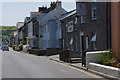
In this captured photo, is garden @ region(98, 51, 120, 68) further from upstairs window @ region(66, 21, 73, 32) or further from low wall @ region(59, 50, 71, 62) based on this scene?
upstairs window @ region(66, 21, 73, 32)

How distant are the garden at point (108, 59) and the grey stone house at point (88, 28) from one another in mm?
1880

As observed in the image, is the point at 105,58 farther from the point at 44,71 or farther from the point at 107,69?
the point at 44,71

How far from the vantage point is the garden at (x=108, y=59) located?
558 inches

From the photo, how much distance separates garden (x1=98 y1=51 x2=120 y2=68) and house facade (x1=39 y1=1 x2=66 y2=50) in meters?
28.8

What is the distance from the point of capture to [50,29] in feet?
159

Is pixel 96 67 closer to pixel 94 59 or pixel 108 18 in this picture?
pixel 94 59

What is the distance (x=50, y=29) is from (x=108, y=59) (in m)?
33.7

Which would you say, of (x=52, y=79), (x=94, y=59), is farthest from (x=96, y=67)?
(x=52, y=79)

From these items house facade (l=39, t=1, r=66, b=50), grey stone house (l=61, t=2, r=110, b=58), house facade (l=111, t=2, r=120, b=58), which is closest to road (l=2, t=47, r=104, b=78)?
grey stone house (l=61, t=2, r=110, b=58)

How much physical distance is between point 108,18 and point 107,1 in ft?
4.58

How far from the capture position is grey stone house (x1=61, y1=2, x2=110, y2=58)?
22172 mm

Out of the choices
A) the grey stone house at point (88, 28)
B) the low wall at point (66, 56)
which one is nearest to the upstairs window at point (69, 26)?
the grey stone house at point (88, 28)

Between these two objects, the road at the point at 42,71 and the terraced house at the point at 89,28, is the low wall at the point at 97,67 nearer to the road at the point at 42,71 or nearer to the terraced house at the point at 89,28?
the road at the point at 42,71

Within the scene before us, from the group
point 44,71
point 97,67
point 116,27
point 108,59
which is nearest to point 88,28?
point 116,27
